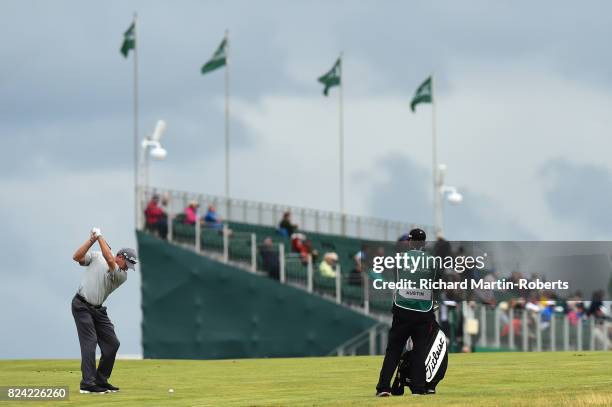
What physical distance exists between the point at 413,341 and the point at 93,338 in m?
4.17

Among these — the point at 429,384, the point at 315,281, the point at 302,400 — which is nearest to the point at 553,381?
the point at 429,384

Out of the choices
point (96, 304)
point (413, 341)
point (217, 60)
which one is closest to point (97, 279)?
point (96, 304)

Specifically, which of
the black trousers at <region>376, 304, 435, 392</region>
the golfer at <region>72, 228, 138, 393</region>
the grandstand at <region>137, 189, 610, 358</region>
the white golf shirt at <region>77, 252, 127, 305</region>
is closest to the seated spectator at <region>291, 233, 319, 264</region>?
the grandstand at <region>137, 189, 610, 358</region>

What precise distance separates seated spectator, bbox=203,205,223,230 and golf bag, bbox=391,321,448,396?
3200cm

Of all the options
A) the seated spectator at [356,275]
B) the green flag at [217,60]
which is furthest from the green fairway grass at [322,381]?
the green flag at [217,60]

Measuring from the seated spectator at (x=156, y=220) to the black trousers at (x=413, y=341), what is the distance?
3295 centimetres

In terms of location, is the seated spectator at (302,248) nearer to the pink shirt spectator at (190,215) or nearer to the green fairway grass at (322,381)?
the pink shirt spectator at (190,215)

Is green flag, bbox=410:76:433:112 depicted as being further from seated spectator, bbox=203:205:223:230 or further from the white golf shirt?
the white golf shirt

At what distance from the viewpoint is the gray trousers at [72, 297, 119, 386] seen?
19.3 metres

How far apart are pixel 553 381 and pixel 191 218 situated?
30.1 meters

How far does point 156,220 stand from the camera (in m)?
50.4

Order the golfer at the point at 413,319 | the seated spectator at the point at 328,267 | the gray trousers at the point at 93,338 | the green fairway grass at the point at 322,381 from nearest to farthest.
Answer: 1. the green fairway grass at the point at 322,381
2. the golfer at the point at 413,319
3. the gray trousers at the point at 93,338
4. the seated spectator at the point at 328,267

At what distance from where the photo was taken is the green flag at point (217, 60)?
59.1 metres

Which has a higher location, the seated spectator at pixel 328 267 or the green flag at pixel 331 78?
the green flag at pixel 331 78
